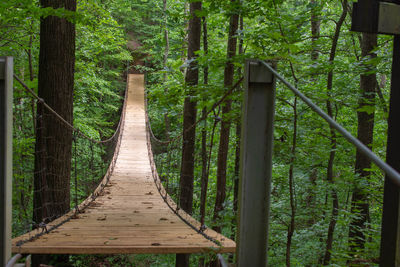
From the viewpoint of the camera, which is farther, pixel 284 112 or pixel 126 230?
pixel 284 112

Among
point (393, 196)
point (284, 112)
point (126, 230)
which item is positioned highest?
point (284, 112)

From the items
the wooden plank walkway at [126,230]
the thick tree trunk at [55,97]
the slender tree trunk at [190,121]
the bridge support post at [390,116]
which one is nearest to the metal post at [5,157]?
the wooden plank walkway at [126,230]

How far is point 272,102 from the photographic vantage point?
4.79 feet

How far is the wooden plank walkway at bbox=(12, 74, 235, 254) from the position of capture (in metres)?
1.92

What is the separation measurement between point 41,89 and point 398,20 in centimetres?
307

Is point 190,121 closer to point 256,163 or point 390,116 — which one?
point 256,163

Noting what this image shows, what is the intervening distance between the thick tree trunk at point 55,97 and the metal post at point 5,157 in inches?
79.2

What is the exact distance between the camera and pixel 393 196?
120 cm

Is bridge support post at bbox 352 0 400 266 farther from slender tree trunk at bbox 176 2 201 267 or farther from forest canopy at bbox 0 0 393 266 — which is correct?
slender tree trunk at bbox 176 2 201 267

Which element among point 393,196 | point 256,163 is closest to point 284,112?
point 256,163

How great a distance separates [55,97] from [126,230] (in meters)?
1.65

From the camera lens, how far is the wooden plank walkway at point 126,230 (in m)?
1.92

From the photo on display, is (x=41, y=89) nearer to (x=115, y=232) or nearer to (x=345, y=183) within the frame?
(x=115, y=232)

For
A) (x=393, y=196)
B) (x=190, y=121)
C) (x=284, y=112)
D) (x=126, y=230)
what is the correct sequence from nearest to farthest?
(x=393, y=196) < (x=126, y=230) < (x=284, y=112) < (x=190, y=121)
